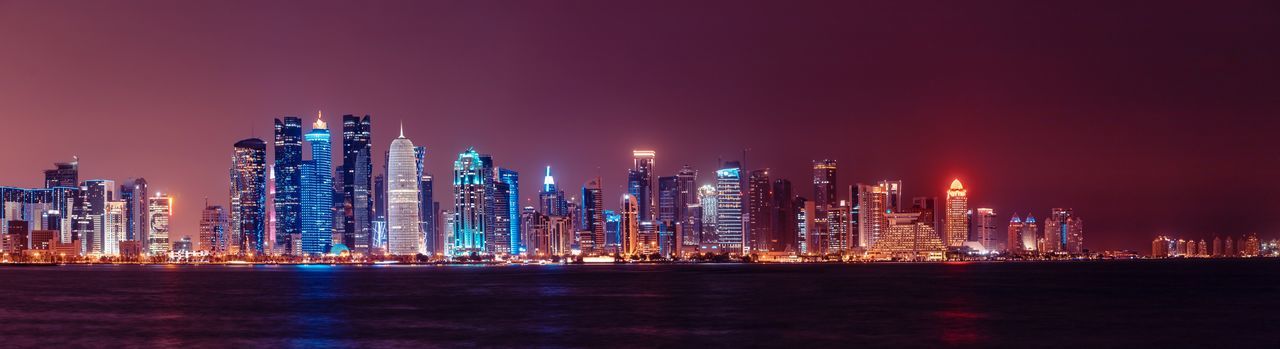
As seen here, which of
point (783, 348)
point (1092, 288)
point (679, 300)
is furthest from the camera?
point (1092, 288)

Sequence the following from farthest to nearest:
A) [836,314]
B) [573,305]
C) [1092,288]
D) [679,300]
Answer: [1092,288], [679,300], [573,305], [836,314]

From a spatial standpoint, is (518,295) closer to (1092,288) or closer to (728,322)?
(728,322)

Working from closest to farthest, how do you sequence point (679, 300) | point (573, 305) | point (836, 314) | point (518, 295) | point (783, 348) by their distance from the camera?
1. point (783, 348)
2. point (836, 314)
3. point (573, 305)
4. point (679, 300)
5. point (518, 295)

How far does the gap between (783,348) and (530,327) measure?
1921cm

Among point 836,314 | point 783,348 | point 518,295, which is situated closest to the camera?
point 783,348

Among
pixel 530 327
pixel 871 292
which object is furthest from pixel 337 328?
pixel 871 292

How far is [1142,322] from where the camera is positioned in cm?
7862

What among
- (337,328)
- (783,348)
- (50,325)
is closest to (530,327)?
(337,328)

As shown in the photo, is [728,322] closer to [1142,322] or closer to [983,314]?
[983,314]

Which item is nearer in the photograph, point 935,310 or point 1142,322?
point 1142,322

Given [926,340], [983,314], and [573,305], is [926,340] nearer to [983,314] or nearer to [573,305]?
[983,314]

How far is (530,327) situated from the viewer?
76.1 metres

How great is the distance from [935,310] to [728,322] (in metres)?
19.5

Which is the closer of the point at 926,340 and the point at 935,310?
the point at 926,340
